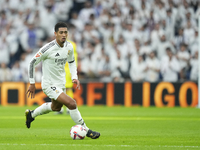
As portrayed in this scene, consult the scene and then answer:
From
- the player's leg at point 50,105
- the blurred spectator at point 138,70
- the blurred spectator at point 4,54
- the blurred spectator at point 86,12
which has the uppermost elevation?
the blurred spectator at point 86,12

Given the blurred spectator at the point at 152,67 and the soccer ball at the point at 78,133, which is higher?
the blurred spectator at the point at 152,67

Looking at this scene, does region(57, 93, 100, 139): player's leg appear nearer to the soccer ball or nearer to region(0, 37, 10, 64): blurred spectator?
the soccer ball

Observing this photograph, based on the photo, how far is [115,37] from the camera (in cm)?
1697

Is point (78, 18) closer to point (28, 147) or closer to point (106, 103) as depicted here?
point (106, 103)

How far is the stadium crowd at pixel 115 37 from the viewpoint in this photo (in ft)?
51.1

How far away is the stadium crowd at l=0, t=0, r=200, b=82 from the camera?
15578 mm

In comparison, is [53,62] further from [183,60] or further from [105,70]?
[183,60]

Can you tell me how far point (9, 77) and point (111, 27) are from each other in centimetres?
475

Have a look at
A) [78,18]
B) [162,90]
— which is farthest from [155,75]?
[78,18]

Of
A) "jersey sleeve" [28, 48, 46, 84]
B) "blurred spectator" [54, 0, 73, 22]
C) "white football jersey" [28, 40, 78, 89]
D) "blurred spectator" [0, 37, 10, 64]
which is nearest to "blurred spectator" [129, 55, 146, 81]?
"blurred spectator" [54, 0, 73, 22]

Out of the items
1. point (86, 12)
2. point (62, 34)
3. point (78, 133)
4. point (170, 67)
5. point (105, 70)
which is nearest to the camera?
point (78, 133)

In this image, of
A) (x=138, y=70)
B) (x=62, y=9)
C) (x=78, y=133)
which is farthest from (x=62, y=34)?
(x=62, y=9)

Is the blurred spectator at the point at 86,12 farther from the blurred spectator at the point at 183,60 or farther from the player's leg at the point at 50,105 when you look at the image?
the player's leg at the point at 50,105

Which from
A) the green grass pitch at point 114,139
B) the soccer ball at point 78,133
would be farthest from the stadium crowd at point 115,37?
the soccer ball at point 78,133
